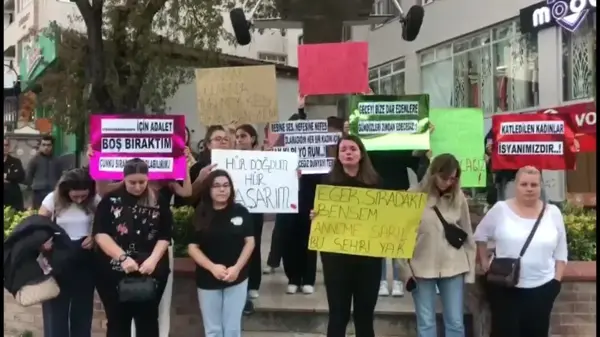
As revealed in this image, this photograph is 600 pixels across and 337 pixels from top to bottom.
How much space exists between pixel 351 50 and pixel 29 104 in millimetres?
20551

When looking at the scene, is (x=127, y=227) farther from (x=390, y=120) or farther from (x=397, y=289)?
(x=397, y=289)

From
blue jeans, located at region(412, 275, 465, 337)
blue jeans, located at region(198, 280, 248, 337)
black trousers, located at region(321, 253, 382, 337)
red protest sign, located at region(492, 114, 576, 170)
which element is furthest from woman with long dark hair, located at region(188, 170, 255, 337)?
red protest sign, located at region(492, 114, 576, 170)

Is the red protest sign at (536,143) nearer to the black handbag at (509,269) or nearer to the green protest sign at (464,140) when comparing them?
the green protest sign at (464,140)

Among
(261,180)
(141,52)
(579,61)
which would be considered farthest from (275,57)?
(261,180)

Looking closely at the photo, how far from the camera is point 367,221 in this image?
5.71m

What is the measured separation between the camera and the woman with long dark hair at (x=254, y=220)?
22.3ft

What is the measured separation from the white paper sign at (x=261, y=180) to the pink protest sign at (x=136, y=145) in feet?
1.12

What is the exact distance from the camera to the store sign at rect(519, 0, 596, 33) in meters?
14.2

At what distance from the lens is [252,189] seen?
21.2ft

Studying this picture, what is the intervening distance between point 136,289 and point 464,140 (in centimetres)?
311

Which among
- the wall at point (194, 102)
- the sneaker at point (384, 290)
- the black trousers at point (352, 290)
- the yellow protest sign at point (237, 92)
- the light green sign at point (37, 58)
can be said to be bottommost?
the sneaker at point (384, 290)

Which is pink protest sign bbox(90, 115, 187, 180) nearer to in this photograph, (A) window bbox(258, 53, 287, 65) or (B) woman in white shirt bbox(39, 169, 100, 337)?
(B) woman in white shirt bbox(39, 169, 100, 337)

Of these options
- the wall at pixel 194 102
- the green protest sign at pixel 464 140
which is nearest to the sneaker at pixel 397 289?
the green protest sign at pixel 464 140

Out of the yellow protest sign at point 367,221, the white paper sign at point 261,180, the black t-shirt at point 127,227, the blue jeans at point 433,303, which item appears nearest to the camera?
the black t-shirt at point 127,227
